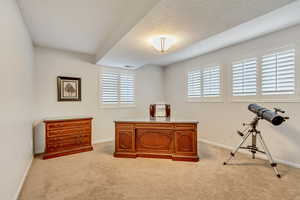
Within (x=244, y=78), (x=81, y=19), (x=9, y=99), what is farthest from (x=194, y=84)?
(x=9, y=99)

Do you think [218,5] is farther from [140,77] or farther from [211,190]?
[140,77]

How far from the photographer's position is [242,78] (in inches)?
141

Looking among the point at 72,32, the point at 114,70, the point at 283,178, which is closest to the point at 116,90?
the point at 114,70

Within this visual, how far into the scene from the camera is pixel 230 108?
385 cm

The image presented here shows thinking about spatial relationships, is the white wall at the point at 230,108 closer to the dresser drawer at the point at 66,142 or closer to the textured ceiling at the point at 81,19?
the textured ceiling at the point at 81,19

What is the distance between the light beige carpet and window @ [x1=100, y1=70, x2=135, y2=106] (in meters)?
2.07

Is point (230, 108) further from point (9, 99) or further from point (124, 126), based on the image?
point (9, 99)

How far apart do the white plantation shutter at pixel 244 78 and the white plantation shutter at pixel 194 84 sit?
1.05 meters

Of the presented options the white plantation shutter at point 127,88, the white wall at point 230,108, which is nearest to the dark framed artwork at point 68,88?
the white plantation shutter at point 127,88

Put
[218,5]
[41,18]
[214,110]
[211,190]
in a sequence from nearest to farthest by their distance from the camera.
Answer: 1. [218,5]
2. [211,190]
3. [41,18]
4. [214,110]

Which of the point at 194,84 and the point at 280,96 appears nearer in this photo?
the point at 280,96

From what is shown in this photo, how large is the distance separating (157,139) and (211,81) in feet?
7.39

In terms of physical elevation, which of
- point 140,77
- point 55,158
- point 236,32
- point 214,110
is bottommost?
point 55,158

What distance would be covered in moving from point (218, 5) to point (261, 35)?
81.1 inches
